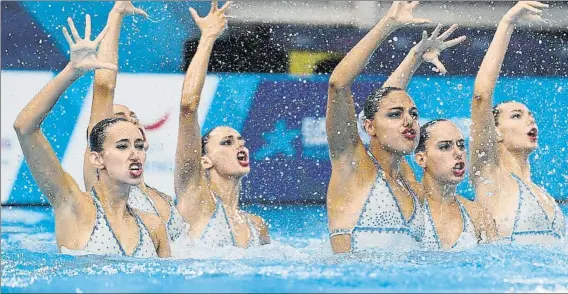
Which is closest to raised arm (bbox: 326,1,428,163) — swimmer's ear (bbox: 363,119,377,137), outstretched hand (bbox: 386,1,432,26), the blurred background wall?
outstretched hand (bbox: 386,1,432,26)

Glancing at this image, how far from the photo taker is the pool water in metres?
2.85

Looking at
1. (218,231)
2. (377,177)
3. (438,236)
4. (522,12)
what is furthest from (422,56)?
(218,231)

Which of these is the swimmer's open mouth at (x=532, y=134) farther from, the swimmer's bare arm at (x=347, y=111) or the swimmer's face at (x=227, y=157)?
the swimmer's face at (x=227, y=157)

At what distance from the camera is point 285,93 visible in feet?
19.3

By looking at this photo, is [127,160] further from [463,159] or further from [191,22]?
[191,22]

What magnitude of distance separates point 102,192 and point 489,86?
1593 mm

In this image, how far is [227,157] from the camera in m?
4.04

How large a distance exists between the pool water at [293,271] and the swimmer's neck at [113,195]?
0.20 meters

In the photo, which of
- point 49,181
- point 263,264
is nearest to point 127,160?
point 49,181

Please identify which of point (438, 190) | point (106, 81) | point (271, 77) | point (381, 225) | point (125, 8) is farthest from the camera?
point (271, 77)

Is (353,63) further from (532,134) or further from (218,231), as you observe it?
(532,134)

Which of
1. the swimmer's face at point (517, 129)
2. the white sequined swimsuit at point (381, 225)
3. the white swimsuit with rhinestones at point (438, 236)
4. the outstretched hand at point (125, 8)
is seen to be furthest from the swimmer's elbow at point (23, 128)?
the swimmer's face at point (517, 129)

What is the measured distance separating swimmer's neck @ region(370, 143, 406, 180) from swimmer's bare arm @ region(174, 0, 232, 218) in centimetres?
69

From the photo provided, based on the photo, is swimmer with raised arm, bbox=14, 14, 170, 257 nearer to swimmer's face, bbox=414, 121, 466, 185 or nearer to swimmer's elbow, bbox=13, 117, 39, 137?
swimmer's elbow, bbox=13, 117, 39, 137
